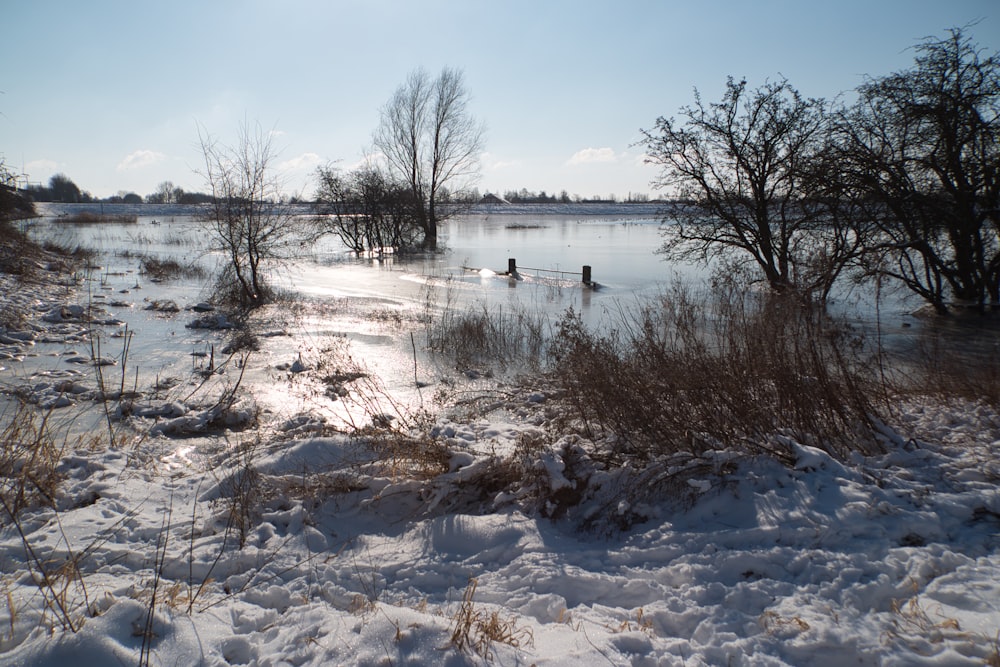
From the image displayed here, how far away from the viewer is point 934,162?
12.7m

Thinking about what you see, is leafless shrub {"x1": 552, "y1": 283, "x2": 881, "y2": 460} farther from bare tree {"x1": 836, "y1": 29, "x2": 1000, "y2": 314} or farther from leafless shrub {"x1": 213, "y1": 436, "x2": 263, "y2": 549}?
bare tree {"x1": 836, "y1": 29, "x2": 1000, "y2": 314}

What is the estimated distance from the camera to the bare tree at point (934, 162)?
12.2m

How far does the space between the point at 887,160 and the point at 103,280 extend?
22272 mm

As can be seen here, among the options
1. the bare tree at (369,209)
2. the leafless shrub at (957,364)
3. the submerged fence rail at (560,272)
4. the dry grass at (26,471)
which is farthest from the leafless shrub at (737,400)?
the bare tree at (369,209)

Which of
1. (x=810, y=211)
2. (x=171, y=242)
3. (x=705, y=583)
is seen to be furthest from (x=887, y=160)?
(x=171, y=242)

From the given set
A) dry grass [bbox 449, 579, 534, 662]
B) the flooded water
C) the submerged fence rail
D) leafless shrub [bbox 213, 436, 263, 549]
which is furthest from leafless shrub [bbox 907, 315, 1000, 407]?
the submerged fence rail

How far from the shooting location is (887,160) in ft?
43.2

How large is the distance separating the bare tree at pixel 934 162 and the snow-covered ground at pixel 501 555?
9366 mm

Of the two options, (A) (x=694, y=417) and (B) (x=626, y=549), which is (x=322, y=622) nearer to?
(B) (x=626, y=549)

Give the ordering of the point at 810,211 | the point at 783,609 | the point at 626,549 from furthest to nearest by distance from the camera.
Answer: the point at 810,211, the point at 626,549, the point at 783,609

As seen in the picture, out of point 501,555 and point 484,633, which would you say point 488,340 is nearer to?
point 501,555

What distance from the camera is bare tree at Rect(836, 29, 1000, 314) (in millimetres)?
12188

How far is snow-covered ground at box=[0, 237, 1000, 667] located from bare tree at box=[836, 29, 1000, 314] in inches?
369

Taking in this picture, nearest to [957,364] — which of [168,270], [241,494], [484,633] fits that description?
[484,633]
